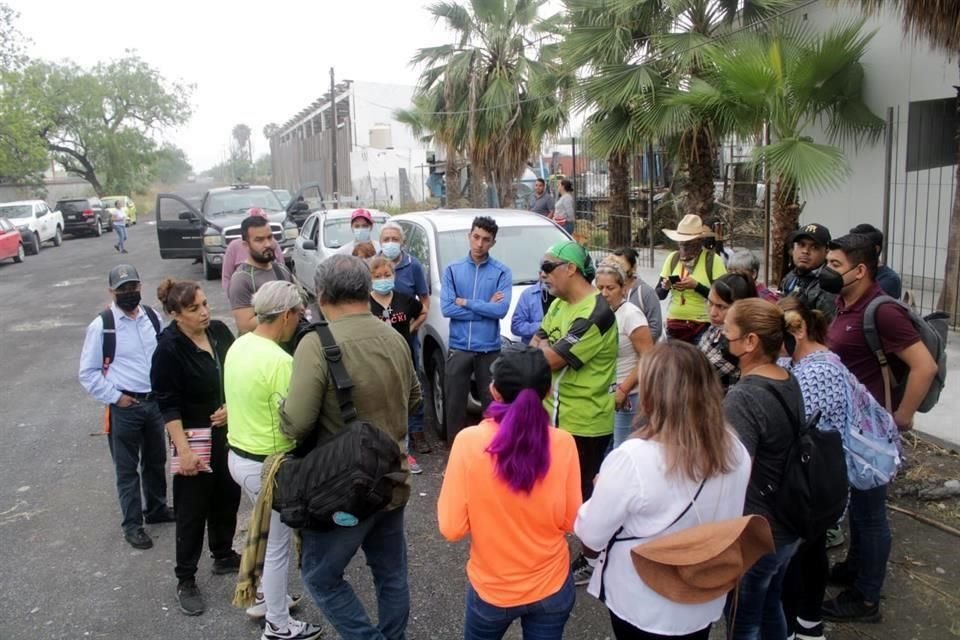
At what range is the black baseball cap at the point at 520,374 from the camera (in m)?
2.29

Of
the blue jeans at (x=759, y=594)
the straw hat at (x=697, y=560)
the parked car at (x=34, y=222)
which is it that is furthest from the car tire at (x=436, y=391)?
the parked car at (x=34, y=222)

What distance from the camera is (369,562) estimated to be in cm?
317

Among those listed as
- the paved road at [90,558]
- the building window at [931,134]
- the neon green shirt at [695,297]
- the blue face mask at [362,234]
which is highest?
the building window at [931,134]

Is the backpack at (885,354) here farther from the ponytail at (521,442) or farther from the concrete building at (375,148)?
the concrete building at (375,148)

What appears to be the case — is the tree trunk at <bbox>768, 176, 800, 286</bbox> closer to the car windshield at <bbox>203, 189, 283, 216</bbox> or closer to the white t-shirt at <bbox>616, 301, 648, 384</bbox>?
the white t-shirt at <bbox>616, 301, 648, 384</bbox>

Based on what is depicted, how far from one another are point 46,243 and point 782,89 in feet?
93.3

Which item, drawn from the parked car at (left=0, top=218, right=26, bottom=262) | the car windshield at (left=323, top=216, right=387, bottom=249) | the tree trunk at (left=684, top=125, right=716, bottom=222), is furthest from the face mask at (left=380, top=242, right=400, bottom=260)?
the parked car at (left=0, top=218, right=26, bottom=262)

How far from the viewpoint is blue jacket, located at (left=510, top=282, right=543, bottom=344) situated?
5.09m

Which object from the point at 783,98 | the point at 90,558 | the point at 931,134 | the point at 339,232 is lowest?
the point at 90,558

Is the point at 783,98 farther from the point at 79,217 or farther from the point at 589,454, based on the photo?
the point at 79,217

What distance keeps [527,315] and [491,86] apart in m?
12.8

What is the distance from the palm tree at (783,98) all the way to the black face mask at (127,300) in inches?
245

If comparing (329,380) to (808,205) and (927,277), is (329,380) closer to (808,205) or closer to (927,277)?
(927,277)

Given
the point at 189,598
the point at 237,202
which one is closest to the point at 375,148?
the point at 237,202
